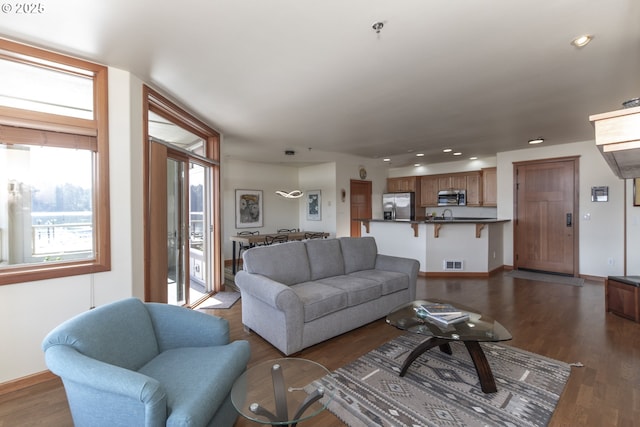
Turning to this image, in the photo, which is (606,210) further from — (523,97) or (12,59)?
(12,59)

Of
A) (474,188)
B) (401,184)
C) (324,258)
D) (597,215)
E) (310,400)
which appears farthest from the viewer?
(401,184)

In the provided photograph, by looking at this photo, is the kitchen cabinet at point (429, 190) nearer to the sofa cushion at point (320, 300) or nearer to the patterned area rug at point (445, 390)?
the patterned area rug at point (445, 390)

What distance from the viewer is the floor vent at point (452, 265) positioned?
214 inches

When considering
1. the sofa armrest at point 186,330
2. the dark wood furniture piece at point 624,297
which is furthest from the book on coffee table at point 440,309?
the dark wood furniture piece at point 624,297

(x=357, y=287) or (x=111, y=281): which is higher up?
(x=111, y=281)

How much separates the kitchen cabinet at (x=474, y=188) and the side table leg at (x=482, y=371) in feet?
19.1

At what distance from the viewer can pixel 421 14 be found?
1789 mm

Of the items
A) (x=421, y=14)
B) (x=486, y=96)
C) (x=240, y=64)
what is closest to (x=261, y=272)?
(x=240, y=64)

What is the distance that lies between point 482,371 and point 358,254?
1.95 meters

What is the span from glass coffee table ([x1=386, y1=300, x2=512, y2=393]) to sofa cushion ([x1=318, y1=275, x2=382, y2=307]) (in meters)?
0.59

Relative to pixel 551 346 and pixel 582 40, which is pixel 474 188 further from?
pixel 582 40

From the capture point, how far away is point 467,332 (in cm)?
204

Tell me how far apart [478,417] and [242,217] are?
6187 millimetres

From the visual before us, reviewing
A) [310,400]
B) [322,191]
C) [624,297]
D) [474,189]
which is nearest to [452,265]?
[624,297]
